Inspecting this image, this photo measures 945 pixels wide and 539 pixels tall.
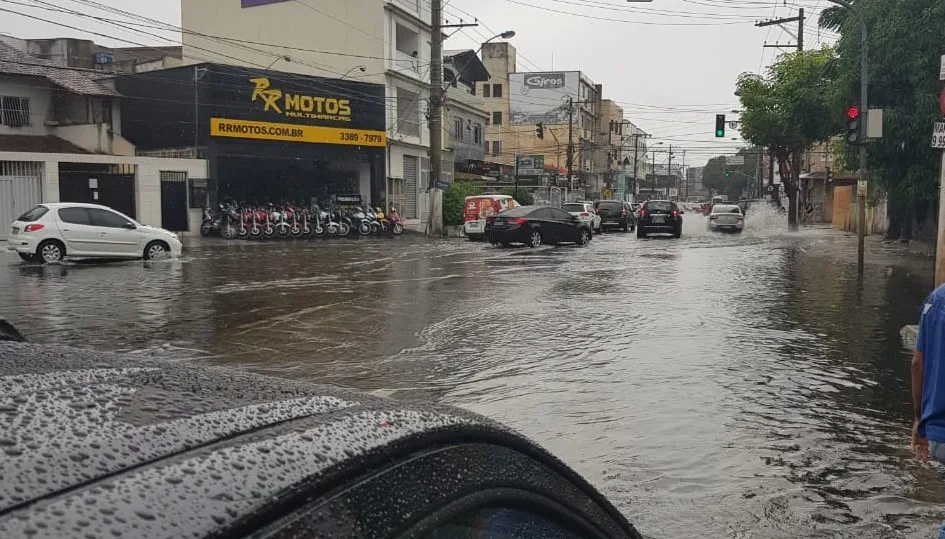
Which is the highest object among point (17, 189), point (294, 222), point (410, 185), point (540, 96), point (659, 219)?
point (540, 96)

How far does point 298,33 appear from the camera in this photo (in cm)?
3691

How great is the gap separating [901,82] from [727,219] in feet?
65.2

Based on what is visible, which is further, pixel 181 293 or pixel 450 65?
pixel 450 65

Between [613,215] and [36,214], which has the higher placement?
[36,214]

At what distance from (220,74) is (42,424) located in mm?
30313

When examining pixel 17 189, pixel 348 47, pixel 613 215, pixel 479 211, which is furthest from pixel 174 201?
pixel 613 215

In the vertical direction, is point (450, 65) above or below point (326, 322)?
above

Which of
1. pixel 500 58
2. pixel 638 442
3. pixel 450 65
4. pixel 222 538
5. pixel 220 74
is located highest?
pixel 500 58

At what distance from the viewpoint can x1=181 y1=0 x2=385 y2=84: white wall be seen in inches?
1411

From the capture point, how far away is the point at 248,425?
123cm

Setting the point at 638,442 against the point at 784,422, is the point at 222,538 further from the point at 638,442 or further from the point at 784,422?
the point at 784,422

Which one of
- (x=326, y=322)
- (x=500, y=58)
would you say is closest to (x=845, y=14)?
(x=326, y=322)

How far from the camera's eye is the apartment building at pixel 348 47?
1411 inches

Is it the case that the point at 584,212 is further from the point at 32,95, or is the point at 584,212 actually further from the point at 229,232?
the point at 32,95
